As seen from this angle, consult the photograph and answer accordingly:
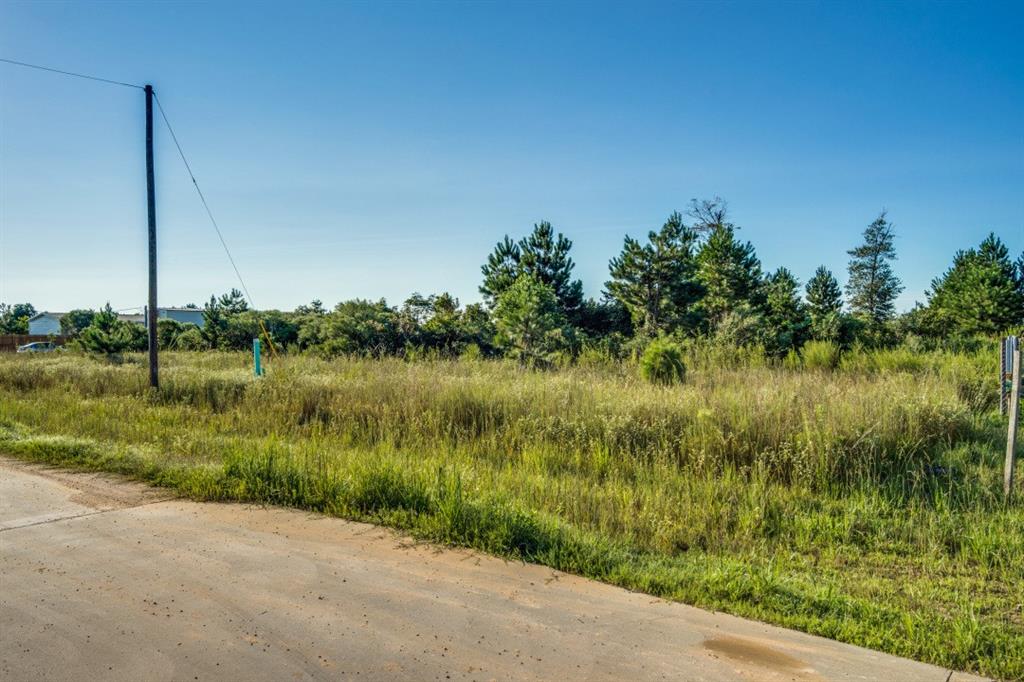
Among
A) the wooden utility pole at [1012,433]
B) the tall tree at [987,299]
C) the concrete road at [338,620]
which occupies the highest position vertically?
the tall tree at [987,299]

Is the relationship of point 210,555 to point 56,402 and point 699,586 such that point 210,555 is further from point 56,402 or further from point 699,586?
point 56,402

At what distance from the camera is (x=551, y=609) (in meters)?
4.13

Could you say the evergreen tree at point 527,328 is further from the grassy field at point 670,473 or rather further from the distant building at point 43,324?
the distant building at point 43,324

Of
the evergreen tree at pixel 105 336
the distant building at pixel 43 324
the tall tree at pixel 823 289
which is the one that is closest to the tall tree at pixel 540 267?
the evergreen tree at pixel 105 336

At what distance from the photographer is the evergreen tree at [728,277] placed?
1313 inches

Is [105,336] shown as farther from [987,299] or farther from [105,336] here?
[987,299]

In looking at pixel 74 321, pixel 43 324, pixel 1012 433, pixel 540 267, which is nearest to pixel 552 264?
pixel 540 267

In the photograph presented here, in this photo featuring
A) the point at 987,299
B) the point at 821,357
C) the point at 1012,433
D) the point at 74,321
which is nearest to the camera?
the point at 1012,433

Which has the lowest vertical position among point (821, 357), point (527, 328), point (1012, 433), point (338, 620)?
point (338, 620)

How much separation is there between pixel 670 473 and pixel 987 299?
156 feet

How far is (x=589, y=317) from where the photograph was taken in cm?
3356

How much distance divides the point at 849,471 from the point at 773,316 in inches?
972

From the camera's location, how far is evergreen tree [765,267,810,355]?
25.9 m

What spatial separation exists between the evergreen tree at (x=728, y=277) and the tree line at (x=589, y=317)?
0.07 m
